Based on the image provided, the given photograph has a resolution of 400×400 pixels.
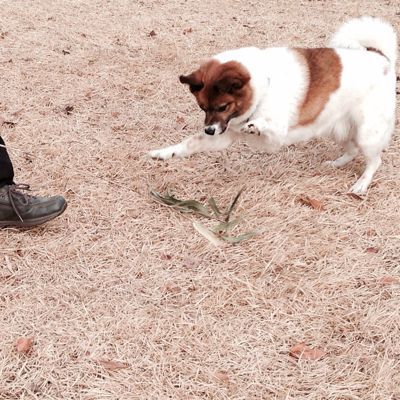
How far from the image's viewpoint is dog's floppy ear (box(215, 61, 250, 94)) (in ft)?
10.0

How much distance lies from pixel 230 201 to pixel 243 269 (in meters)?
0.74

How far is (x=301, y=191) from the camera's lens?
3635 millimetres

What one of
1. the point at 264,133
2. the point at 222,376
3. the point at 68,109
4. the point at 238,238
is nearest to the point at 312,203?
the point at 264,133

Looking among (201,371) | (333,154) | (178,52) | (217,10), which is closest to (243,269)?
(201,371)

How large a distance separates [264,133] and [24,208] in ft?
5.13

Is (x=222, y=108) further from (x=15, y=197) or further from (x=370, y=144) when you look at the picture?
(x=15, y=197)

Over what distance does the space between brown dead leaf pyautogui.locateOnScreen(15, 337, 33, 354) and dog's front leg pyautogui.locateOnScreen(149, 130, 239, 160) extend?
1.61 meters

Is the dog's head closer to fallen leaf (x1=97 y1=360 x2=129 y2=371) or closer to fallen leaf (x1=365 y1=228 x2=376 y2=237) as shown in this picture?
fallen leaf (x1=365 y1=228 x2=376 y2=237)

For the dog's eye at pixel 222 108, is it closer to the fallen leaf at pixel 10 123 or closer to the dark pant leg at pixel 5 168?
the dark pant leg at pixel 5 168

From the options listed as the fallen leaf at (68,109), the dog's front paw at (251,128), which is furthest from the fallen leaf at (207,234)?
the fallen leaf at (68,109)

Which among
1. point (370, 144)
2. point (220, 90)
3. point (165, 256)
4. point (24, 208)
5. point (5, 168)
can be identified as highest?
point (220, 90)

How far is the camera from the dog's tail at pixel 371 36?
3689 mm

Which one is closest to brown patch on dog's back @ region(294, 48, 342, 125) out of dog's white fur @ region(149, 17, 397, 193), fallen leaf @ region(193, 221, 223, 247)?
dog's white fur @ region(149, 17, 397, 193)

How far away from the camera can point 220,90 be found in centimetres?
310
